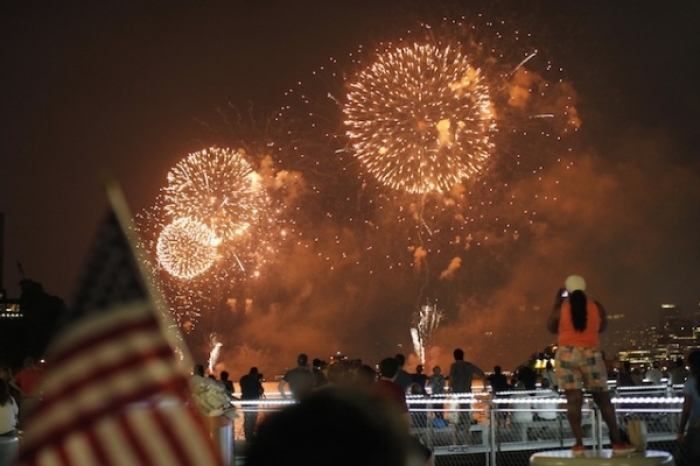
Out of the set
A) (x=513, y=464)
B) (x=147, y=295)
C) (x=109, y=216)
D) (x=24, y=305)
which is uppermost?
(x=24, y=305)

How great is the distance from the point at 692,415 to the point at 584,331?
3023 mm

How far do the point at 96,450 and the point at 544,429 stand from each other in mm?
20234

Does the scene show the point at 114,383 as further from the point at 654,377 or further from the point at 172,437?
the point at 654,377

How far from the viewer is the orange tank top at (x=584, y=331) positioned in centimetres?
1116

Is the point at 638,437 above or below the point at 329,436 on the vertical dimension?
below

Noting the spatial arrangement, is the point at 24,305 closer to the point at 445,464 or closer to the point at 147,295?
the point at 445,464

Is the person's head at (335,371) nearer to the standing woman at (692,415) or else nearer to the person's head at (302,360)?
the standing woman at (692,415)

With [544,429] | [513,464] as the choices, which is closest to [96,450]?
[513,464]

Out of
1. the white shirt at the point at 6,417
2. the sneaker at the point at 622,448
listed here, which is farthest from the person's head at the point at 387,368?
the white shirt at the point at 6,417

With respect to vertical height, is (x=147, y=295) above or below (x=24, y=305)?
below

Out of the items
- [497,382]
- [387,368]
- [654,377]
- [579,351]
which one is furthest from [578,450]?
[654,377]

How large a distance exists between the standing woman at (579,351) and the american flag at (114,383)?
26.6 feet

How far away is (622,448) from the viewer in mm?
10898

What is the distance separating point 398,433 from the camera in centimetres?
261
